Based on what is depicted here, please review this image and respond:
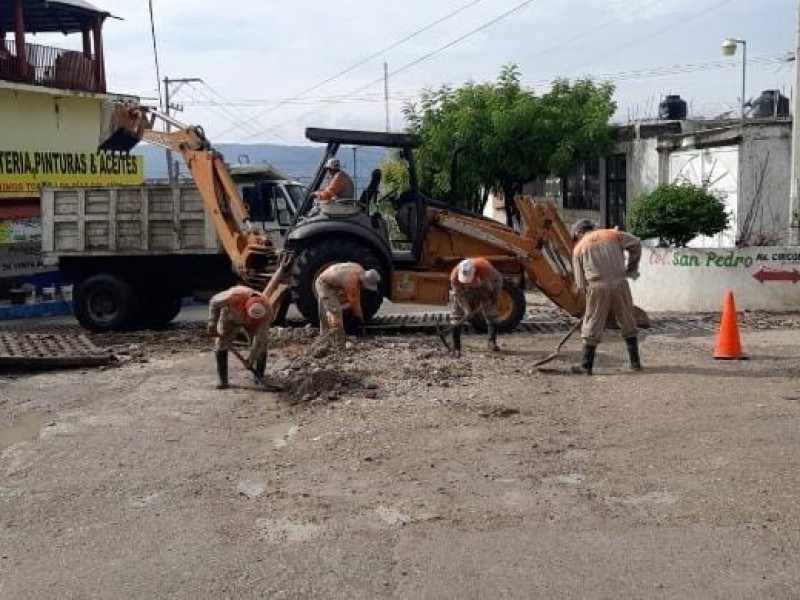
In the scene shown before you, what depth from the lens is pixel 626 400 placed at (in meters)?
9.11

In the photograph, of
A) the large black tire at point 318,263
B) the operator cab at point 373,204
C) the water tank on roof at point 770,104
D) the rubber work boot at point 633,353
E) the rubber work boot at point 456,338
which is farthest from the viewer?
the water tank on roof at point 770,104

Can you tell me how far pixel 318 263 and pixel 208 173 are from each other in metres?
2.67

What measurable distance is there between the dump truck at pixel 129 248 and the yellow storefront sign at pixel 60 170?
10.4 metres

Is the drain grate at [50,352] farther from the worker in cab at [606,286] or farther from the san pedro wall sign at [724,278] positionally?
the san pedro wall sign at [724,278]

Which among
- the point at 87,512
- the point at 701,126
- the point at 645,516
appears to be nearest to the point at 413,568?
the point at 645,516

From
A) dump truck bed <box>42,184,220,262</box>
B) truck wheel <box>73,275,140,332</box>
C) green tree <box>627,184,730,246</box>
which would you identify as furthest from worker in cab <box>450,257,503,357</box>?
green tree <box>627,184,730,246</box>

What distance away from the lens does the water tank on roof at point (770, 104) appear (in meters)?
24.9

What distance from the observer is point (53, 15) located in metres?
29.8

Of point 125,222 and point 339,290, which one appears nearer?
point 339,290

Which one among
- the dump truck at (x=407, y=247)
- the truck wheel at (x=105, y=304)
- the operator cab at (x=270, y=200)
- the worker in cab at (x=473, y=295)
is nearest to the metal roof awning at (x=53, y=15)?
the operator cab at (x=270, y=200)

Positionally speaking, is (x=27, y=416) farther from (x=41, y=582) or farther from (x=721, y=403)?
(x=721, y=403)

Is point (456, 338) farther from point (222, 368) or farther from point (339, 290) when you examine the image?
point (222, 368)

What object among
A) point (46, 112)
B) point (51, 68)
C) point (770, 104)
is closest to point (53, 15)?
point (51, 68)

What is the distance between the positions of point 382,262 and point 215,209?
275 centimetres
